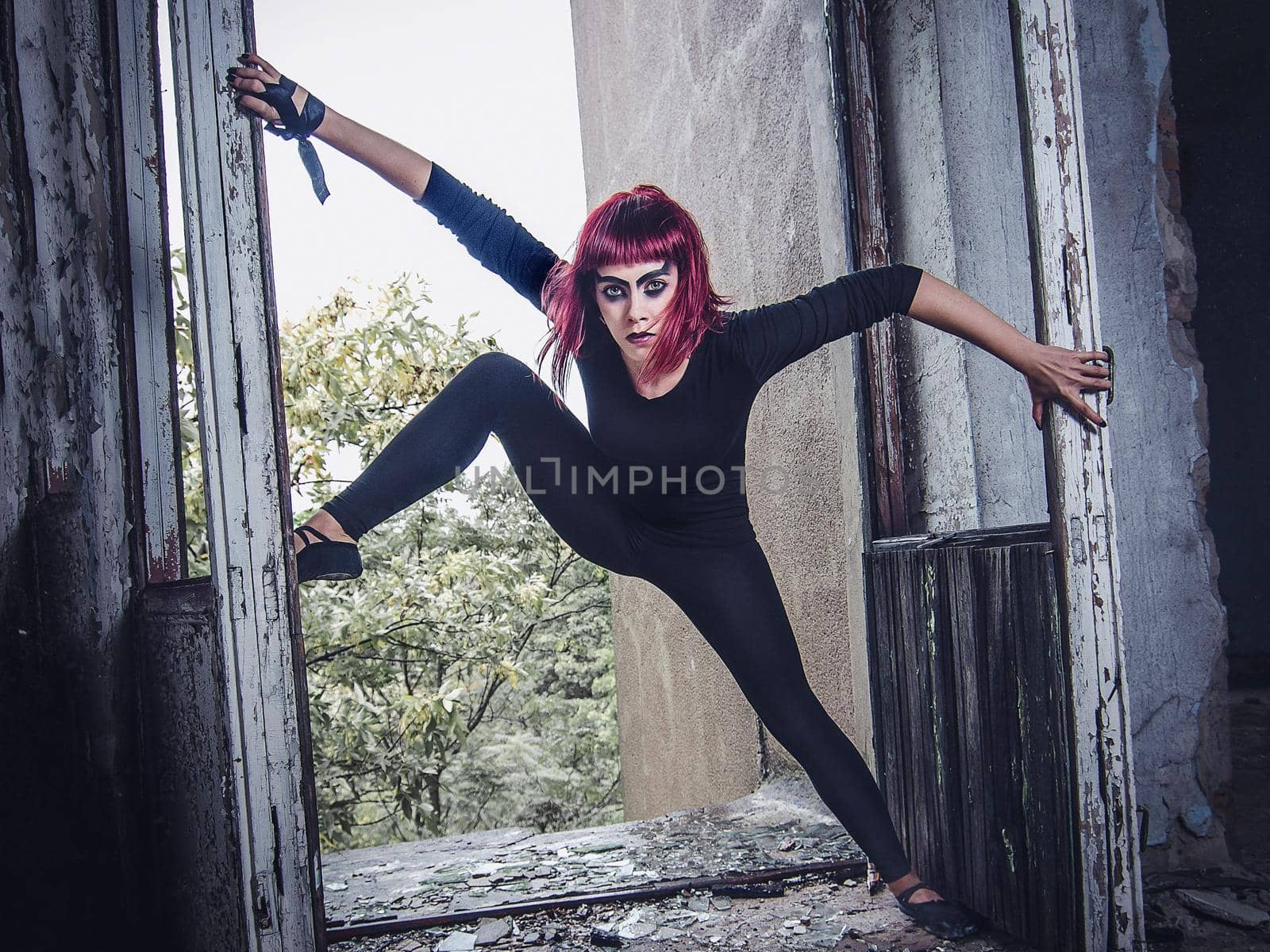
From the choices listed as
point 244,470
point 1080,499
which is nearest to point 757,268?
point 1080,499

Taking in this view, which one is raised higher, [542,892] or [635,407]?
[635,407]

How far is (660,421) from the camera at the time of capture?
1.98 m

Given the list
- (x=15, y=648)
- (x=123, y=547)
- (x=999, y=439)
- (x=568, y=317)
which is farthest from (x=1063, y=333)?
(x=15, y=648)

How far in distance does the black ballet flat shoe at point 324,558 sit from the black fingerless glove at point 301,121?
2.22 feet

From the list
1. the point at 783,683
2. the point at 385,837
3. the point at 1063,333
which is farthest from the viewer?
the point at 385,837

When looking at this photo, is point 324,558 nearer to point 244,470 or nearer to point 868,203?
point 244,470

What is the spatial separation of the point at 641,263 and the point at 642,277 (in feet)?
0.11

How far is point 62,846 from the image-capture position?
136 centimetres

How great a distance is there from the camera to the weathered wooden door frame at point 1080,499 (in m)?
1.52

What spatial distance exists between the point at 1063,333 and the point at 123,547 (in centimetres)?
177

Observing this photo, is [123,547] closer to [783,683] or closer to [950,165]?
[783,683]

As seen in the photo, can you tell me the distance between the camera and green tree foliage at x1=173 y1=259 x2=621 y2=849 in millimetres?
4387

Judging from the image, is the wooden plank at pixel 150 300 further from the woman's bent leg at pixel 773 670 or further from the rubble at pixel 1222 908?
the rubble at pixel 1222 908

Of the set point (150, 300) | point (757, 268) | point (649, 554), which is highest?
point (757, 268)
